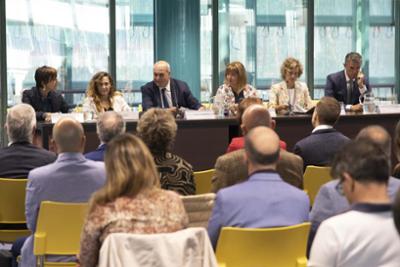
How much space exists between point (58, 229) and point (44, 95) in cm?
430

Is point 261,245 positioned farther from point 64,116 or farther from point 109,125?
point 64,116

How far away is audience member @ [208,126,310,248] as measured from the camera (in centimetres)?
391

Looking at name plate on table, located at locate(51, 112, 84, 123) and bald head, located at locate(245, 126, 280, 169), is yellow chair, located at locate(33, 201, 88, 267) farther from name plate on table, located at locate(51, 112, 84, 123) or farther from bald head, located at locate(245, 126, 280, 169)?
name plate on table, located at locate(51, 112, 84, 123)

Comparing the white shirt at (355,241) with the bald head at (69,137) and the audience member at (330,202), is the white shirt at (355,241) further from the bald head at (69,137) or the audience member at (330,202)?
the bald head at (69,137)

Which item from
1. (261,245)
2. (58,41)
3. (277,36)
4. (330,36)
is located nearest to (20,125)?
(261,245)

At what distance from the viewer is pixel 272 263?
3.93 meters

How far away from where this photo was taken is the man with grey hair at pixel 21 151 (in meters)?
5.60

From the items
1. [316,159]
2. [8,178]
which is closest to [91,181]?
[8,178]

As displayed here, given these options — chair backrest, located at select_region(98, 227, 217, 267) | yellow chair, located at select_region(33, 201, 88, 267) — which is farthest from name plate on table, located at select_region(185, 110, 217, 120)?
chair backrest, located at select_region(98, 227, 217, 267)

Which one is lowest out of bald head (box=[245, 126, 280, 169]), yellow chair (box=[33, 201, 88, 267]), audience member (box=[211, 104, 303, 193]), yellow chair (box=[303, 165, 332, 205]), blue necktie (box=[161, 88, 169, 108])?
yellow chair (box=[33, 201, 88, 267])

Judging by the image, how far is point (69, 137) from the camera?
4930 mm

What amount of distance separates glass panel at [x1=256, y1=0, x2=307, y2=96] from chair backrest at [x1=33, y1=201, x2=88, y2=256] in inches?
295

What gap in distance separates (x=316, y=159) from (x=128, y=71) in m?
5.62

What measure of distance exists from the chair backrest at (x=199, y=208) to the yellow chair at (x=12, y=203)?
4.43ft
